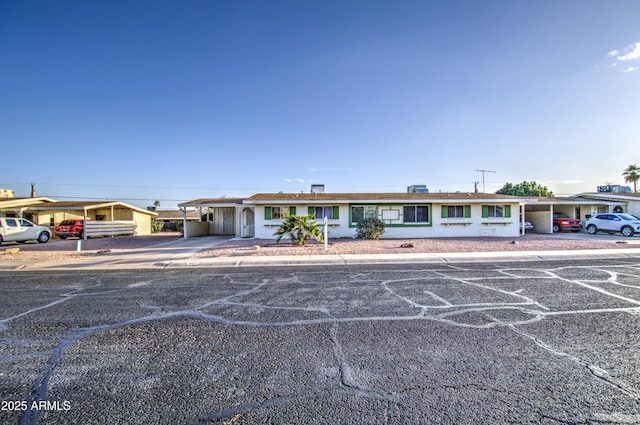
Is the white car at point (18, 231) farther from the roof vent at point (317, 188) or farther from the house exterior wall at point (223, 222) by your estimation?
the roof vent at point (317, 188)

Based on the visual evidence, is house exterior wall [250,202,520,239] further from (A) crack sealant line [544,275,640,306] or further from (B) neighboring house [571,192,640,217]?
(A) crack sealant line [544,275,640,306]

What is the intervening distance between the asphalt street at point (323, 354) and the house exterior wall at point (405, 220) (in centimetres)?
1354

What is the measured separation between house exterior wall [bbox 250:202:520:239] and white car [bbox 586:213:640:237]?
23.4 ft

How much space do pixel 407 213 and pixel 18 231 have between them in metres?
26.1

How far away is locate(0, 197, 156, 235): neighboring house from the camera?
2555 cm

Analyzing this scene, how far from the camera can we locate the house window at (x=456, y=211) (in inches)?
863

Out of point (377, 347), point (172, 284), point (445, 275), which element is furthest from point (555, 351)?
point (172, 284)

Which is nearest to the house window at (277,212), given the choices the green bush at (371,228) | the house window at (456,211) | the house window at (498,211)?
the green bush at (371,228)

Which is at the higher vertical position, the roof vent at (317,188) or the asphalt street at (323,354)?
the roof vent at (317,188)

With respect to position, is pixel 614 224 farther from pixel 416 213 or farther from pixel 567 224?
pixel 416 213

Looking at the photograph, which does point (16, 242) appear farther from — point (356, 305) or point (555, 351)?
point (555, 351)

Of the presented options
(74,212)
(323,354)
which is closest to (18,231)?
(74,212)

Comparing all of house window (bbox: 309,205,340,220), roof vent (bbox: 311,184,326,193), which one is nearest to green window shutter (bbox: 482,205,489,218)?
house window (bbox: 309,205,340,220)

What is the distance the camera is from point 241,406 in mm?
2877
